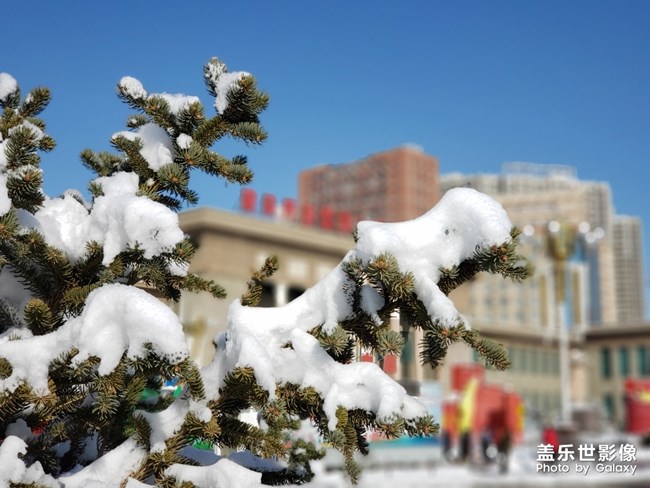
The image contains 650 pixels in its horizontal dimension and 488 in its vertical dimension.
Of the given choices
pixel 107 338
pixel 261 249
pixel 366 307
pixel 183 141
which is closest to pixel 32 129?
pixel 183 141

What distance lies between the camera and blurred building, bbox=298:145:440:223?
163125 mm

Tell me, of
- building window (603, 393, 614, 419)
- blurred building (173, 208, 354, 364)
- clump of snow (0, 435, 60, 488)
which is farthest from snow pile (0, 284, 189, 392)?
building window (603, 393, 614, 419)

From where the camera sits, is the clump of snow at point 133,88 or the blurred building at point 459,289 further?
the blurred building at point 459,289

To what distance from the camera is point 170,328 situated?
276cm

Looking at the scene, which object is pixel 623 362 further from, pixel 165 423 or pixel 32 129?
pixel 32 129

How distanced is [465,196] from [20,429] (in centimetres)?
209

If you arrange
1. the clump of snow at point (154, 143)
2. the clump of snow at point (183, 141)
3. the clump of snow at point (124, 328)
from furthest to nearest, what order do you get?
the clump of snow at point (154, 143)
the clump of snow at point (183, 141)
the clump of snow at point (124, 328)

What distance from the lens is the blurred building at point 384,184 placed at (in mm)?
163125

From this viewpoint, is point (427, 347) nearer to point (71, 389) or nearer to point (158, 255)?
point (158, 255)

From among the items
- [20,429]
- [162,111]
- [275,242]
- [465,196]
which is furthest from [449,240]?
[275,242]

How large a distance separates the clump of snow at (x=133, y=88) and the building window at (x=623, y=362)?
8839cm

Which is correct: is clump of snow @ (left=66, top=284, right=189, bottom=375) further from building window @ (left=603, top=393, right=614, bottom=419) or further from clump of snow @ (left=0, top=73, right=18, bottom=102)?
building window @ (left=603, top=393, right=614, bottom=419)

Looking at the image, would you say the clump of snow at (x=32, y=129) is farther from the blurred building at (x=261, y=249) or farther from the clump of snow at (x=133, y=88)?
the blurred building at (x=261, y=249)

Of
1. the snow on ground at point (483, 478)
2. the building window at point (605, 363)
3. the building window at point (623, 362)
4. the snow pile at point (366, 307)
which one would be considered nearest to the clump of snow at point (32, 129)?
the snow pile at point (366, 307)
